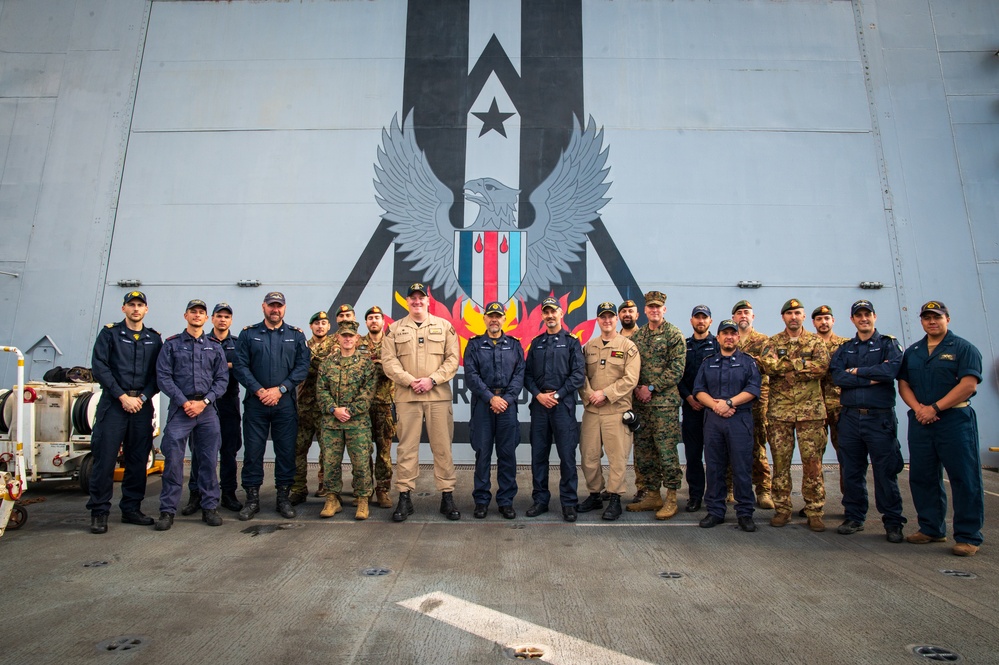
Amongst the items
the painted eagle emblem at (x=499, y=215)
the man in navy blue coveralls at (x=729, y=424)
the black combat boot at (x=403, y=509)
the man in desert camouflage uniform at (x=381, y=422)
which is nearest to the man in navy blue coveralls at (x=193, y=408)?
the man in desert camouflage uniform at (x=381, y=422)

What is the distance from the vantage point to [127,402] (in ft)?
12.4

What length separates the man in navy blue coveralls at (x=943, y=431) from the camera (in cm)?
328

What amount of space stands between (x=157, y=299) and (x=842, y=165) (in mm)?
7597

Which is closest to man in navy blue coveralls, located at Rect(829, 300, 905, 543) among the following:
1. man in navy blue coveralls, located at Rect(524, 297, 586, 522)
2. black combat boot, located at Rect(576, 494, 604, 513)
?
black combat boot, located at Rect(576, 494, 604, 513)

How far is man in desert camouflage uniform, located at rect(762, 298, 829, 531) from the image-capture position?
3.87 metres

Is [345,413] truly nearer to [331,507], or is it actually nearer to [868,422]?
[331,507]

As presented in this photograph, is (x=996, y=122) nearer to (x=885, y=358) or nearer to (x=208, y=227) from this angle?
(x=885, y=358)

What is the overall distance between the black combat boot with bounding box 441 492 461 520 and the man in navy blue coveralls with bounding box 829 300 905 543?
258cm

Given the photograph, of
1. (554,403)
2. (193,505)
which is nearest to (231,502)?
(193,505)

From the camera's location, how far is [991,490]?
488 centimetres

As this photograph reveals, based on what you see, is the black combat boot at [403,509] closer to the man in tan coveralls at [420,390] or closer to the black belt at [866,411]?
the man in tan coveralls at [420,390]

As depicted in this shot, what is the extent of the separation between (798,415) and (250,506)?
3.97 m

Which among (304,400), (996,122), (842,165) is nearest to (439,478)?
(304,400)

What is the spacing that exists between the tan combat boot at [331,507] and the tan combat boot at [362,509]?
0.18m
